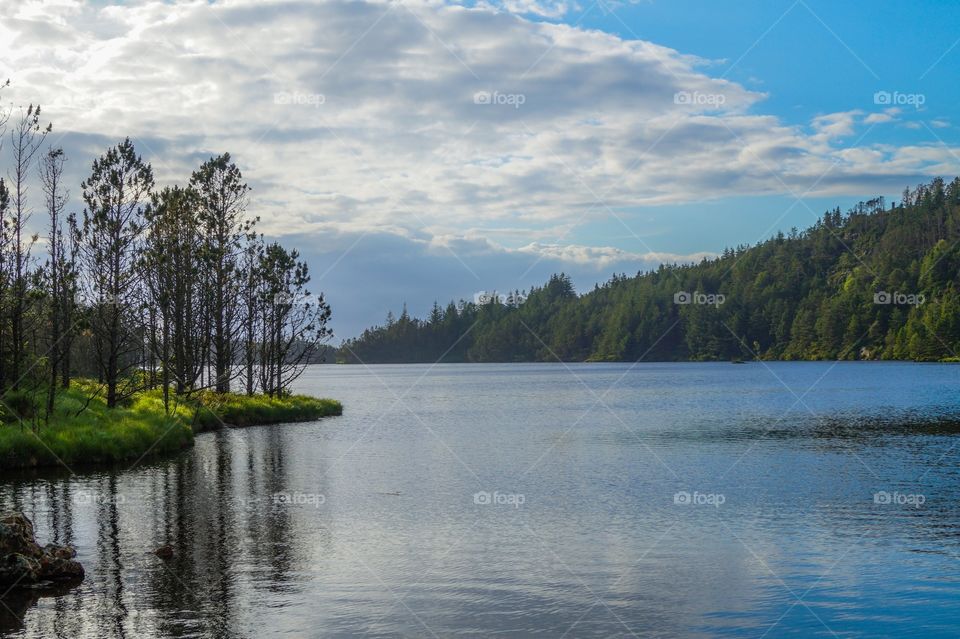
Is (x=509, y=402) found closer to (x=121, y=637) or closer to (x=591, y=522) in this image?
(x=591, y=522)

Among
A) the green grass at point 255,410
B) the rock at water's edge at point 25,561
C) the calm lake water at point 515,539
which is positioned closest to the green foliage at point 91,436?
the calm lake water at point 515,539

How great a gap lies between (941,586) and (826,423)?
50181 mm

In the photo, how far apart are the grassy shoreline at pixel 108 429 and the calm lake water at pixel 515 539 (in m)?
2.42

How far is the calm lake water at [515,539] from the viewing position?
62.0 feet

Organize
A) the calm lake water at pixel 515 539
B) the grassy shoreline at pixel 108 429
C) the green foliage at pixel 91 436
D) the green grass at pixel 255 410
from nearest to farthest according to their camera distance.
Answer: the calm lake water at pixel 515 539 → the green foliage at pixel 91 436 → the grassy shoreline at pixel 108 429 → the green grass at pixel 255 410

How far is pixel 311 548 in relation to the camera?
2545 centimetres

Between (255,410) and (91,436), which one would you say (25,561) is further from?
(255,410)

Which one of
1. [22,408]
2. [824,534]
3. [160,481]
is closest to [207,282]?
[22,408]

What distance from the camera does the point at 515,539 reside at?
27.1 meters

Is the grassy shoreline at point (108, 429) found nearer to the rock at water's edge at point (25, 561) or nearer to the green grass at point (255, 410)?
the green grass at point (255, 410)

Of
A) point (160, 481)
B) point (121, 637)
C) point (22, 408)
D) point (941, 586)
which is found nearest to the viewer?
point (121, 637)

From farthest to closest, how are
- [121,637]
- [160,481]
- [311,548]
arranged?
[160,481], [311,548], [121,637]

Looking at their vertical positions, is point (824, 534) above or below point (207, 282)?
below

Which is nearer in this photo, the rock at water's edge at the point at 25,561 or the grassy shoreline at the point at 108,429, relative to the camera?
the rock at water's edge at the point at 25,561
